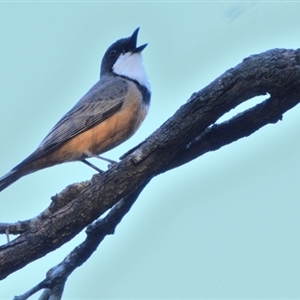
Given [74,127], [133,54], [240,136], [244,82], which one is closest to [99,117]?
[74,127]

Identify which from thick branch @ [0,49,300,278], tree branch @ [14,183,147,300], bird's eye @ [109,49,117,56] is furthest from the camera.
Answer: bird's eye @ [109,49,117,56]

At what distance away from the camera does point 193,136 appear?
5562 mm

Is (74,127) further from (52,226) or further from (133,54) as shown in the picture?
(52,226)

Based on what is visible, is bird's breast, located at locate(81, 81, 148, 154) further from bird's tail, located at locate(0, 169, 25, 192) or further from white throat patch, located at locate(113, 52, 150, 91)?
bird's tail, located at locate(0, 169, 25, 192)

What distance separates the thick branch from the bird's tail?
2355 millimetres

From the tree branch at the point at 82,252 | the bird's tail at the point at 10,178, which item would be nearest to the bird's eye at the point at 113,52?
the bird's tail at the point at 10,178

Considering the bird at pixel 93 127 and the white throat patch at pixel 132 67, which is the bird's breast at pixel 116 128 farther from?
the white throat patch at pixel 132 67

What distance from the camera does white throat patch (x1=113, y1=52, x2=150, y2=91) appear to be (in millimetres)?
9595

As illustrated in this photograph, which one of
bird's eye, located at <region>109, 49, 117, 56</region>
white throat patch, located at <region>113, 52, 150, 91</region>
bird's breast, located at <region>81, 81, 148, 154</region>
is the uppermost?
bird's eye, located at <region>109, 49, 117, 56</region>

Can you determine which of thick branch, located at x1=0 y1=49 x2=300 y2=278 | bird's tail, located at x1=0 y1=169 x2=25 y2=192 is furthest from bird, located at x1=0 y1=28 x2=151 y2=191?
thick branch, located at x1=0 y1=49 x2=300 y2=278

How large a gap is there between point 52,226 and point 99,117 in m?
3.19

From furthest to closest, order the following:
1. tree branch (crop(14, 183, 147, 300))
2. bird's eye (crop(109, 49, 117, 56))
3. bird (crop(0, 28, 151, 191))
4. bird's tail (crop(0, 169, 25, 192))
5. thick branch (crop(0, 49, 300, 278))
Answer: bird's eye (crop(109, 49, 117, 56)), bird (crop(0, 28, 151, 191)), bird's tail (crop(0, 169, 25, 192)), tree branch (crop(14, 183, 147, 300)), thick branch (crop(0, 49, 300, 278))

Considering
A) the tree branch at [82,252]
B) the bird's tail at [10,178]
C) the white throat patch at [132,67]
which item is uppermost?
the white throat patch at [132,67]

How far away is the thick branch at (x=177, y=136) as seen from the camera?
5.31 meters
